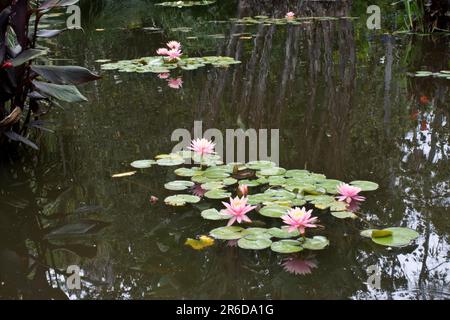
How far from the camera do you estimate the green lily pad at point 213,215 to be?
2074mm

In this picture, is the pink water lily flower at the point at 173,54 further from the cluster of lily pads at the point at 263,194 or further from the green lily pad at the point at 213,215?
the green lily pad at the point at 213,215

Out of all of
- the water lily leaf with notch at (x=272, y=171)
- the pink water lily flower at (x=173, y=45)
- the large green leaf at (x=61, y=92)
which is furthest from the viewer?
the pink water lily flower at (x=173, y=45)

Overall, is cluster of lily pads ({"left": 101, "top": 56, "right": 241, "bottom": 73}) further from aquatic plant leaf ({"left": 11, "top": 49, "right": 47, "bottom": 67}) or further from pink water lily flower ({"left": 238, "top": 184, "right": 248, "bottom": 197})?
pink water lily flower ({"left": 238, "top": 184, "right": 248, "bottom": 197})

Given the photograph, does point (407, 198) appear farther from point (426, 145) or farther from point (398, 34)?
point (398, 34)

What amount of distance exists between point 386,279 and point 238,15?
686 centimetres

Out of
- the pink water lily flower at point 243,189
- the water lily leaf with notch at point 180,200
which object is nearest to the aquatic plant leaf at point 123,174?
the water lily leaf with notch at point 180,200

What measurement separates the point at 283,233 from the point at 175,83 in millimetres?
2604

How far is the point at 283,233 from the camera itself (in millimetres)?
1948

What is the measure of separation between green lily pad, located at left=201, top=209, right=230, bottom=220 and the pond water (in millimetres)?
32

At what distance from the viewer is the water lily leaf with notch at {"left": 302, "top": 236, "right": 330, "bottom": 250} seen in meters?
1.87

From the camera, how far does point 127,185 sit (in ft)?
8.14

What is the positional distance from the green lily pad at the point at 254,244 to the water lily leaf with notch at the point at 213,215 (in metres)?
0.18
